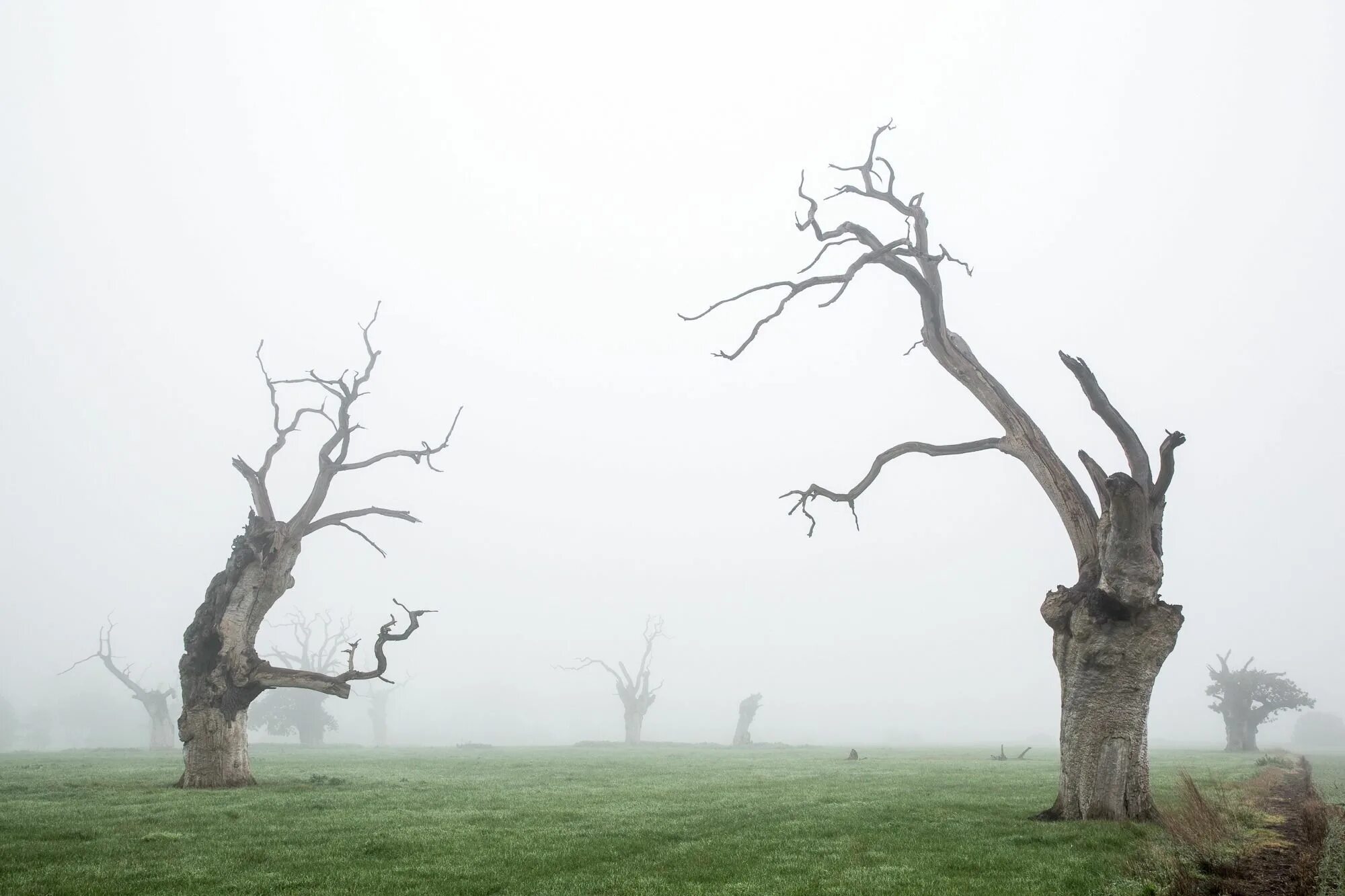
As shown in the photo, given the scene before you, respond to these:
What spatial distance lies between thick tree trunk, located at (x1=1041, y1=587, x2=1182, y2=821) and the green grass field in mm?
1177

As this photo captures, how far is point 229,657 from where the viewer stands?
914 inches

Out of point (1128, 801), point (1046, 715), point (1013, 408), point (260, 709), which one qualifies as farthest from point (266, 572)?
point (1046, 715)

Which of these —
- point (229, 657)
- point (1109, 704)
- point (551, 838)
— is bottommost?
point (551, 838)

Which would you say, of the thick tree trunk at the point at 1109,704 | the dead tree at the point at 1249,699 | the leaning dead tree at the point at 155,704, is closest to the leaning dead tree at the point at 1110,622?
the thick tree trunk at the point at 1109,704

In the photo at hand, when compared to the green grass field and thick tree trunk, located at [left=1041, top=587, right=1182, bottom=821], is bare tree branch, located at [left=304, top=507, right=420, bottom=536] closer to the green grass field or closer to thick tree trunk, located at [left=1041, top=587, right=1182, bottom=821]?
the green grass field

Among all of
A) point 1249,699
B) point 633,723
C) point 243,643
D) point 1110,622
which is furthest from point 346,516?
point 1249,699

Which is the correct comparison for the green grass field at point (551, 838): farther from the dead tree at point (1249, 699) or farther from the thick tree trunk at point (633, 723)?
the thick tree trunk at point (633, 723)

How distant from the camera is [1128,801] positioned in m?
14.9

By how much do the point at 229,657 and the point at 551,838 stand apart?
1453 centimetres

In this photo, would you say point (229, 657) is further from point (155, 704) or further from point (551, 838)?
point (155, 704)

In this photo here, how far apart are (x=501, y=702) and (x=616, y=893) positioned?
15395cm

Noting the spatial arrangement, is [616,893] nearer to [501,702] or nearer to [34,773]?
[34,773]

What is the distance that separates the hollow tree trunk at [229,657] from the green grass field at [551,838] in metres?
1.22

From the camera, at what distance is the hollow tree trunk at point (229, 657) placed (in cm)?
2242
